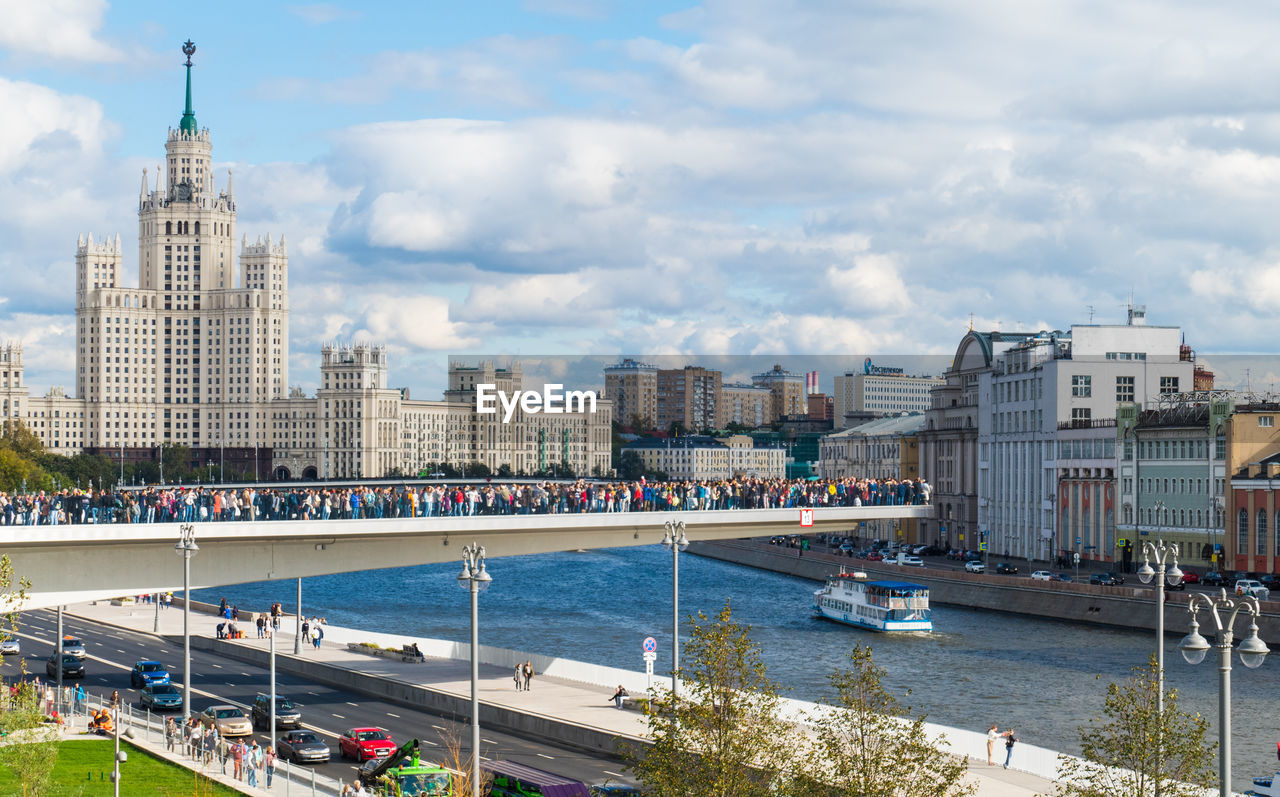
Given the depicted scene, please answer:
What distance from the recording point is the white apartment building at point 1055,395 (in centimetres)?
10175

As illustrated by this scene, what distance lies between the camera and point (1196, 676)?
58.6 m

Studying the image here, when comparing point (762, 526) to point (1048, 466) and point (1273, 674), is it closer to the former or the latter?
point (1273, 674)

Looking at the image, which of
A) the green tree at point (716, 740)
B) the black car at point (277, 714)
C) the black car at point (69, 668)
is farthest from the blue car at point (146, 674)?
the green tree at point (716, 740)

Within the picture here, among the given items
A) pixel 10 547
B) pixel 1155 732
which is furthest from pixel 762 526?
pixel 1155 732

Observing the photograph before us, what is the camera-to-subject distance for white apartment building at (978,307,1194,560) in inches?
4006

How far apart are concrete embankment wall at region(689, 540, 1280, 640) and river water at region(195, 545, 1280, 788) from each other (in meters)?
0.73

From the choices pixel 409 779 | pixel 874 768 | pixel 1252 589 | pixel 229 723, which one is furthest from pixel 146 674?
pixel 1252 589

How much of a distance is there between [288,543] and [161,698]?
749 centimetres

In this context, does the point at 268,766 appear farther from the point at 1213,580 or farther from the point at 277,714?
the point at 1213,580

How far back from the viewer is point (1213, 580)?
78.6m

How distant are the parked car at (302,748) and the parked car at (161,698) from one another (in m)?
6.90

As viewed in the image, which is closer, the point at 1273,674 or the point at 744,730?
the point at 744,730

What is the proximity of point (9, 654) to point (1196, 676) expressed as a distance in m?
43.4

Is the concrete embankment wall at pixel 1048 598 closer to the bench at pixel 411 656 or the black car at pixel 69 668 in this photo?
the bench at pixel 411 656
